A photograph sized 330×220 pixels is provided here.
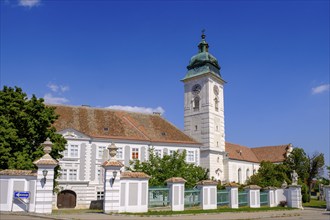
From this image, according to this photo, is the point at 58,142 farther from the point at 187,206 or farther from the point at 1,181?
the point at 187,206

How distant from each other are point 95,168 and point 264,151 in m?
45.6

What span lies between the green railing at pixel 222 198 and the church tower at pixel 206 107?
24.0 m

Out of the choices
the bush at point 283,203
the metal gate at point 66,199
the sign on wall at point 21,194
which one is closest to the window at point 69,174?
the metal gate at point 66,199

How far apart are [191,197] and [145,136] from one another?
18738 mm

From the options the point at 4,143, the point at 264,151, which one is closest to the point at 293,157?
the point at 264,151

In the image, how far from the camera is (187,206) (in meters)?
22.8

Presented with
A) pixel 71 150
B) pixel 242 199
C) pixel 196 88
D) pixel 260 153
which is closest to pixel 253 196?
pixel 242 199

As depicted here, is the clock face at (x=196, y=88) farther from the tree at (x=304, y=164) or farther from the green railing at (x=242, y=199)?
the green railing at (x=242, y=199)

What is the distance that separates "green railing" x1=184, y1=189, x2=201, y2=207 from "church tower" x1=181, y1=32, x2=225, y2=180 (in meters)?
26.5

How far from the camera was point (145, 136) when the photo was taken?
4125cm

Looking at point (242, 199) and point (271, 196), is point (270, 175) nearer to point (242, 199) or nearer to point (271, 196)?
point (271, 196)

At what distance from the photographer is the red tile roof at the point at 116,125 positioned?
39.0 metres

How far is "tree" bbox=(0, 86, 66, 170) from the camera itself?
22953 millimetres

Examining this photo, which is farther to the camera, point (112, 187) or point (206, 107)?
point (206, 107)
